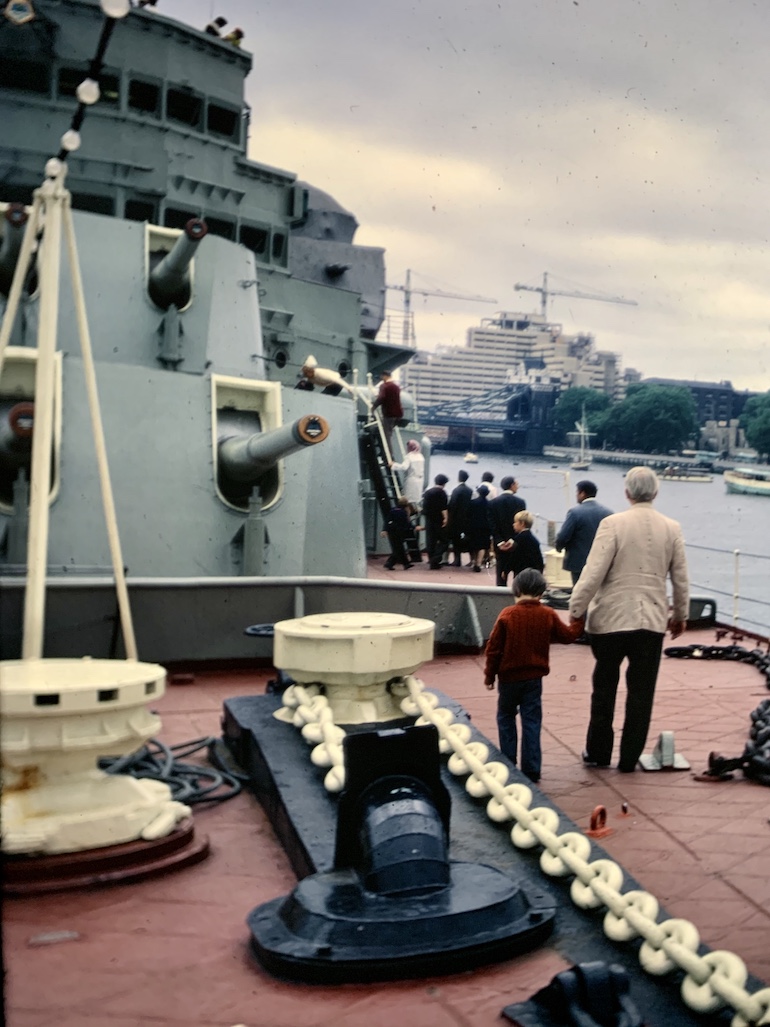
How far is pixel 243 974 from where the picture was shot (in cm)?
253

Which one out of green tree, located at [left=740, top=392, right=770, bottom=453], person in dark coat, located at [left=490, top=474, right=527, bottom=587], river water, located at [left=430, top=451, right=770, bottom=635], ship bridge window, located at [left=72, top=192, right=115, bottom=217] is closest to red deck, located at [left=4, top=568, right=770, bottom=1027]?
green tree, located at [left=740, top=392, right=770, bottom=453]

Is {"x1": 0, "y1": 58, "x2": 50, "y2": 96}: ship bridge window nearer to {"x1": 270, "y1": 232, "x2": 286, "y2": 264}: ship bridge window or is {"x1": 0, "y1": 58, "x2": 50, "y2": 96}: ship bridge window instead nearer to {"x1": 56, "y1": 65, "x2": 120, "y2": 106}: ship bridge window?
{"x1": 56, "y1": 65, "x2": 120, "y2": 106}: ship bridge window

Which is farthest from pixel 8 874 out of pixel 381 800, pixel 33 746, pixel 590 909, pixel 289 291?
pixel 289 291

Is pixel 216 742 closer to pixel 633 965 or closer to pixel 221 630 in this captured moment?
pixel 221 630

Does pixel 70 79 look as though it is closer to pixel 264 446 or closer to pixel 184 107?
pixel 184 107

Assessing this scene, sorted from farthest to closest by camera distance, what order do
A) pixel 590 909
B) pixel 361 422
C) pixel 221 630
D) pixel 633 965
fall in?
pixel 361 422
pixel 221 630
pixel 590 909
pixel 633 965

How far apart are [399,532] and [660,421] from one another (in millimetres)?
6558

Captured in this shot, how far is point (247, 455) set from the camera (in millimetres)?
6656

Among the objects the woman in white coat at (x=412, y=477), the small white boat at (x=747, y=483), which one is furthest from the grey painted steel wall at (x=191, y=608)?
the small white boat at (x=747, y=483)

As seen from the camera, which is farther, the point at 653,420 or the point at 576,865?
the point at 653,420

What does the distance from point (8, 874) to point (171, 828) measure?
478mm

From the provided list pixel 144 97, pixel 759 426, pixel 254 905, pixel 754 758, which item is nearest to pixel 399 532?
pixel 759 426

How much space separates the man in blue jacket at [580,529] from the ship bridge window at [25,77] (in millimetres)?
7503

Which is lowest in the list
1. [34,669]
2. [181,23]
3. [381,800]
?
[381,800]
